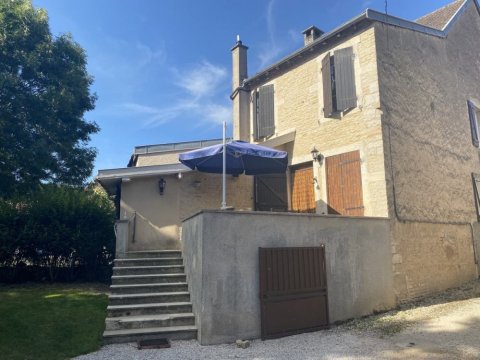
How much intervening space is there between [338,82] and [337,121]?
1.31 metres

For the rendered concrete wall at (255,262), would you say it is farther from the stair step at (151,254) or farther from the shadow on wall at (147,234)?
the shadow on wall at (147,234)

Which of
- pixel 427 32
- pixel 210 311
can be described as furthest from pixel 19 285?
pixel 427 32

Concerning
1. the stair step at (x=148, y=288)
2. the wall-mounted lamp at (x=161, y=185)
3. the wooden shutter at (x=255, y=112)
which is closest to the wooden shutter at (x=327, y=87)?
the wooden shutter at (x=255, y=112)

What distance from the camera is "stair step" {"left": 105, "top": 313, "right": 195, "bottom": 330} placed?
6.51m

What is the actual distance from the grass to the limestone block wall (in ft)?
23.4

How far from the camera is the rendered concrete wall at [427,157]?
9477 millimetres

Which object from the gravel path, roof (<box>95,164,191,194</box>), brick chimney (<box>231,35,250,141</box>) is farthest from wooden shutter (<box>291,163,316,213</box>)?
the gravel path

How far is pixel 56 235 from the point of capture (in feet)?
35.1

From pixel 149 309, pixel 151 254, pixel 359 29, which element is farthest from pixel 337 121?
pixel 149 309

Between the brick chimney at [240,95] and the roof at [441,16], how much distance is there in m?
7.73

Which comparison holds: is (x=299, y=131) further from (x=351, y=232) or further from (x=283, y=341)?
(x=283, y=341)

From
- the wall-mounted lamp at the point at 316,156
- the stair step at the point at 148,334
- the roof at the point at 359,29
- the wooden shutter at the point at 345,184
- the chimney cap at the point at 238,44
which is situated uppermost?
the chimney cap at the point at 238,44

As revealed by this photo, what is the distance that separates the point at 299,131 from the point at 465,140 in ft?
21.5

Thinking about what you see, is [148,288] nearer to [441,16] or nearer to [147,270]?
[147,270]
